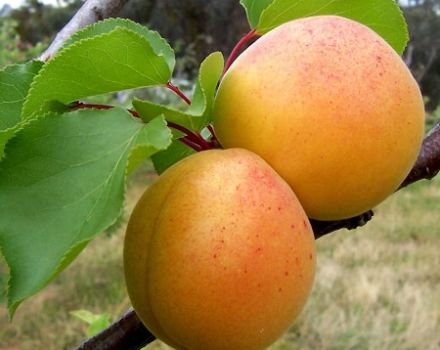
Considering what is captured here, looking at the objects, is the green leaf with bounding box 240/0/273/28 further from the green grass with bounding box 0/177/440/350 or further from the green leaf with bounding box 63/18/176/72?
the green grass with bounding box 0/177/440/350

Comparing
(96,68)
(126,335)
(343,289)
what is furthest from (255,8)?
(343,289)


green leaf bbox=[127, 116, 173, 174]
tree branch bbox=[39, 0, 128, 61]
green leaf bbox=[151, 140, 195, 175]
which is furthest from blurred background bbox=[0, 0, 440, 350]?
green leaf bbox=[127, 116, 173, 174]

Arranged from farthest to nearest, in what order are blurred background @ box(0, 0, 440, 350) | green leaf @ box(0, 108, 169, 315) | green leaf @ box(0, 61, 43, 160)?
blurred background @ box(0, 0, 440, 350) → green leaf @ box(0, 61, 43, 160) → green leaf @ box(0, 108, 169, 315)

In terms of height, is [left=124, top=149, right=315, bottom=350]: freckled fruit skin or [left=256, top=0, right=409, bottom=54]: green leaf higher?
[left=256, top=0, right=409, bottom=54]: green leaf

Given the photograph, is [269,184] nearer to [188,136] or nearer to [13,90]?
[188,136]

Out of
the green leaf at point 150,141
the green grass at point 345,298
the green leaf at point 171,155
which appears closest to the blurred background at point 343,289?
the green grass at point 345,298
